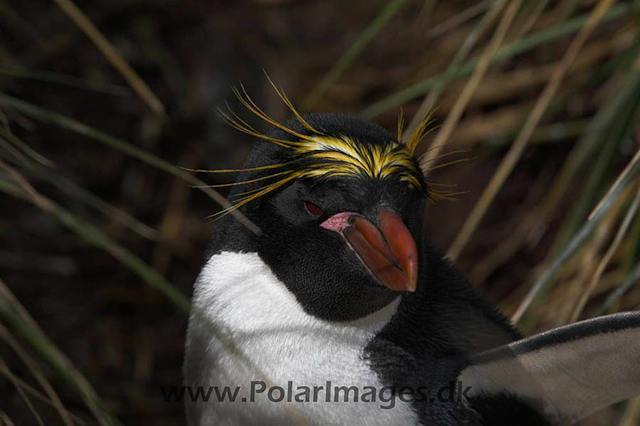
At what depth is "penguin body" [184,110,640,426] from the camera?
1035 millimetres

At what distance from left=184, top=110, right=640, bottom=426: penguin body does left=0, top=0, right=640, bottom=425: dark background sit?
1.06m

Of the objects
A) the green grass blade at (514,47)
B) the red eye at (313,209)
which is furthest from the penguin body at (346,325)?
the green grass blade at (514,47)

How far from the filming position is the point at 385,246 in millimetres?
985

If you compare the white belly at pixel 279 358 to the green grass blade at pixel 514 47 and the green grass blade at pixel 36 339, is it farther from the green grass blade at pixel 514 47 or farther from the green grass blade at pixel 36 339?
the green grass blade at pixel 514 47

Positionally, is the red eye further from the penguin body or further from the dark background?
the dark background

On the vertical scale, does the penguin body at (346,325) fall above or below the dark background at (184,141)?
above

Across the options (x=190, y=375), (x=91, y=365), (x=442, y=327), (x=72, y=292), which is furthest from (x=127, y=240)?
(x=442, y=327)

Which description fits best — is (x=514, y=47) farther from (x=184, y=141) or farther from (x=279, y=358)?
(x=184, y=141)

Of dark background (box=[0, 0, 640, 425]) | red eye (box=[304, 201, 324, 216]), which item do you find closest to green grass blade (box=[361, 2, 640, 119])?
red eye (box=[304, 201, 324, 216])

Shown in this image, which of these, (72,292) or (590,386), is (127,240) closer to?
(72,292)

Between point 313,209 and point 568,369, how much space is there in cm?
37

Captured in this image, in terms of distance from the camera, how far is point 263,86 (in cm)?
275

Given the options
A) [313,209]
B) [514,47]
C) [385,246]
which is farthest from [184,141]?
[385,246]

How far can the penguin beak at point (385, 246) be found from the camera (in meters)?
0.95
